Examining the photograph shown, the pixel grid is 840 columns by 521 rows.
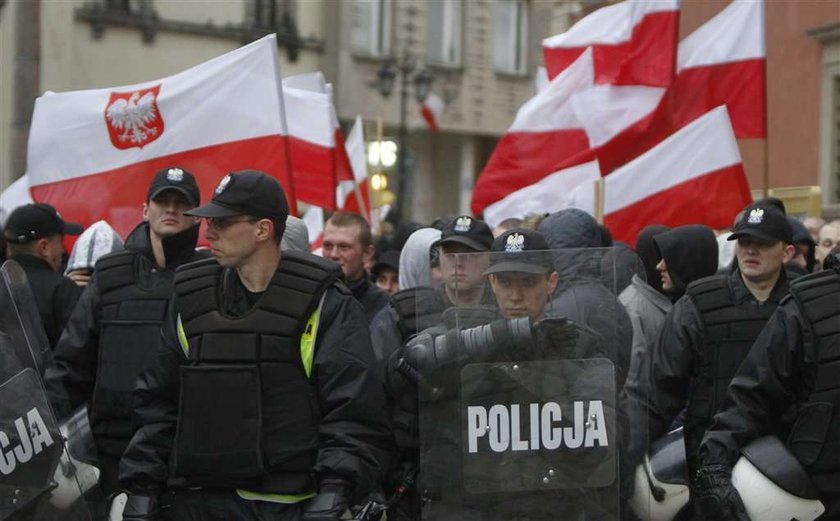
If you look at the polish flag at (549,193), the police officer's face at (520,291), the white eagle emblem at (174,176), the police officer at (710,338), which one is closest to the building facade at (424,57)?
the polish flag at (549,193)

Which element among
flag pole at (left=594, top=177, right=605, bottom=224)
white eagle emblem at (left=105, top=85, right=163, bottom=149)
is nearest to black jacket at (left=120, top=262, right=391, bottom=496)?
white eagle emblem at (left=105, top=85, right=163, bottom=149)

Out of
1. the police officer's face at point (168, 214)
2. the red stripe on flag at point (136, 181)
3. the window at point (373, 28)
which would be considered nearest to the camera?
the police officer's face at point (168, 214)

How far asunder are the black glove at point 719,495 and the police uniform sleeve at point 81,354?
253 centimetres

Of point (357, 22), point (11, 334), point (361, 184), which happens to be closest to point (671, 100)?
point (361, 184)

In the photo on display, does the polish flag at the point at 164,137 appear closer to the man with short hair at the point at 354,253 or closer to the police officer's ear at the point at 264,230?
the man with short hair at the point at 354,253

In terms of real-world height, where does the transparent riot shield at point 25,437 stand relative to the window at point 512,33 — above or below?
below

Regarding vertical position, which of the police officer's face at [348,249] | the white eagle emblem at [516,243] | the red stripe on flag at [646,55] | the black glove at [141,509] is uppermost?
the red stripe on flag at [646,55]

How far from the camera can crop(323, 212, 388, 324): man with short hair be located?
7246 millimetres

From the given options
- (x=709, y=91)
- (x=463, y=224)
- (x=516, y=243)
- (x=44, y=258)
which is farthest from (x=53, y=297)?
(x=709, y=91)

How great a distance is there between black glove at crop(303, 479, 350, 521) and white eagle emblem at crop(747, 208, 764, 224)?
2133mm

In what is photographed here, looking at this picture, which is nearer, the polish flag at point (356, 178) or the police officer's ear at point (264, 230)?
the police officer's ear at point (264, 230)

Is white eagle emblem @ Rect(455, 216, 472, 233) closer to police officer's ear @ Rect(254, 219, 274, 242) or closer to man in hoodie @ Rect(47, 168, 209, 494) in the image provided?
man in hoodie @ Rect(47, 168, 209, 494)

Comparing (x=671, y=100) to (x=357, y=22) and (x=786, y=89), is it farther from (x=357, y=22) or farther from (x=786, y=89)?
(x=357, y=22)

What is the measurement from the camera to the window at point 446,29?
3697 cm
